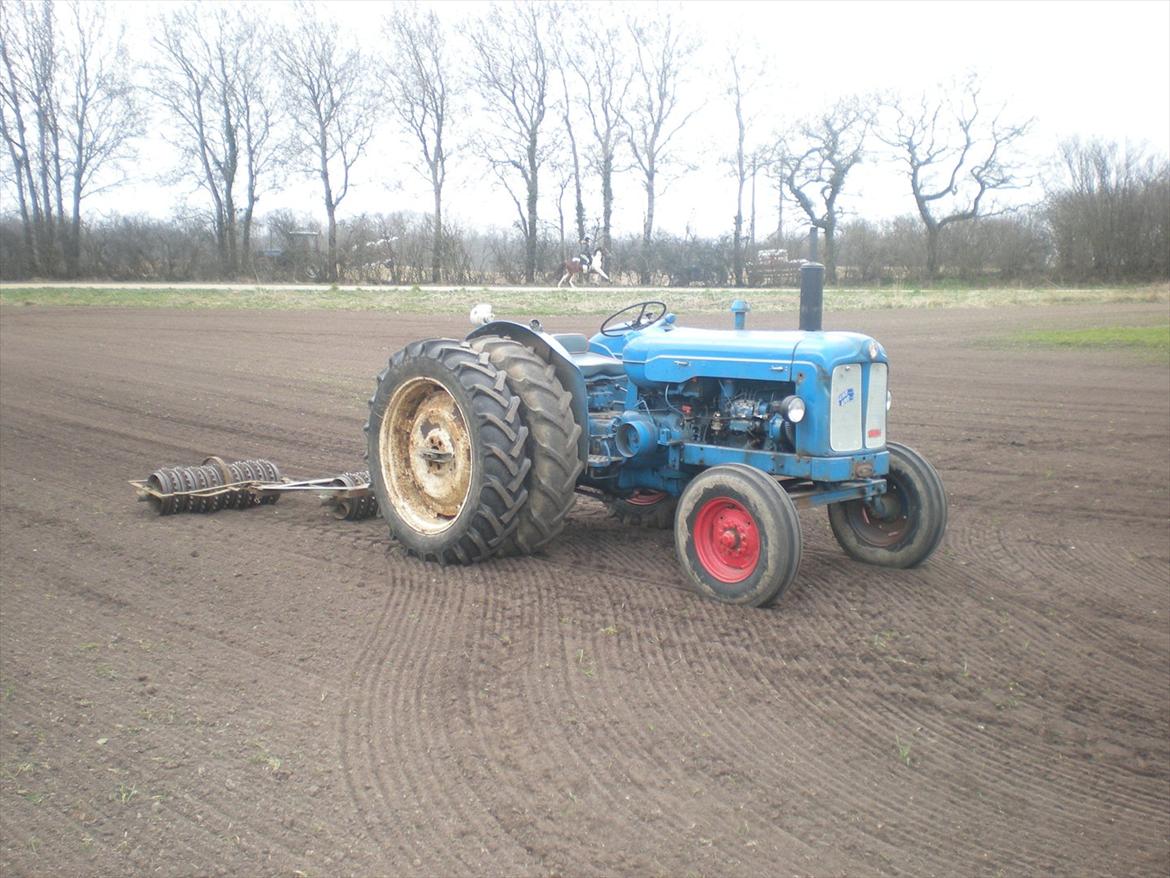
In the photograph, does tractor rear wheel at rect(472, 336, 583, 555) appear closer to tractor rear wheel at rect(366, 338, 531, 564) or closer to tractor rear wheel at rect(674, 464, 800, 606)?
tractor rear wheel at rect(366, 338, 531, 564)

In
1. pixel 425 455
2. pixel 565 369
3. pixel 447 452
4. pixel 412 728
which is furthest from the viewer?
pixel 425 455

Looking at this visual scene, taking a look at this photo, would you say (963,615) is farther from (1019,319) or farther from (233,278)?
(233,278)

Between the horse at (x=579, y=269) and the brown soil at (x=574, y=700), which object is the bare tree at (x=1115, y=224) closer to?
the horse at (x=579, y=269)

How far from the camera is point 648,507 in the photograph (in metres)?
6.57

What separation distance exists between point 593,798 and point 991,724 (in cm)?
157

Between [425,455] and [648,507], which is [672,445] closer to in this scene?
[648,507]

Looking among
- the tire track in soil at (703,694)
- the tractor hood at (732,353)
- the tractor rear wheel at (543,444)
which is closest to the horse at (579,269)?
the tractor hood at (732,353)

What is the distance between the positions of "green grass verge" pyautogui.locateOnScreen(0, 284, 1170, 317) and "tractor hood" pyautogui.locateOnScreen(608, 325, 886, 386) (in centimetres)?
1861

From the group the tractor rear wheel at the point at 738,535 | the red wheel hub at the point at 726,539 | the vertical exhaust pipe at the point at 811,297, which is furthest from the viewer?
the vertical exhaust pipe at the point at 811,297

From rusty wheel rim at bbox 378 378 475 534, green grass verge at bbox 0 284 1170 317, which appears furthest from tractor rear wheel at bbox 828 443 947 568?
green grass verge at bbox 0 284 1170 317

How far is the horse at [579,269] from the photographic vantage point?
3859 cm

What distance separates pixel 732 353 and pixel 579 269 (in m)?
34.4

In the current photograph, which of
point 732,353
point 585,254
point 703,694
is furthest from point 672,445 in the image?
point 585,254

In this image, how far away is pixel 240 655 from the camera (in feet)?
15.0
